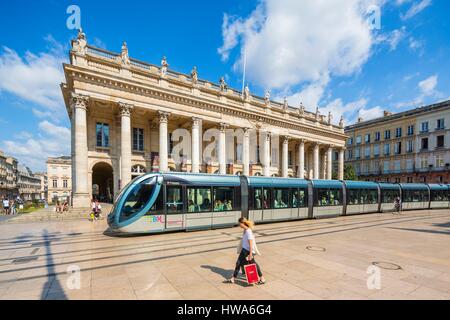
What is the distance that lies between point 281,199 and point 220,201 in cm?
451

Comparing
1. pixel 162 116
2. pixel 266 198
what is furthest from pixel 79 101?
pixel 266 198

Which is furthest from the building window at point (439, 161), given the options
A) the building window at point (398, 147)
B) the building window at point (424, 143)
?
the building window at point (398, 147)

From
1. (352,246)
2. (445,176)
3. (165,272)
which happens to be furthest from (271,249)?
(445,176)

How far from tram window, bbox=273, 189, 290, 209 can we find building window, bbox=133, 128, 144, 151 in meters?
18.1

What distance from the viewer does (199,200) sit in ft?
37.9

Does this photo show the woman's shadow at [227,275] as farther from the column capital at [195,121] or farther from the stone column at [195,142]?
the column capital at [195,121]

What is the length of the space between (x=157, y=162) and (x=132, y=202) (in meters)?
15.5

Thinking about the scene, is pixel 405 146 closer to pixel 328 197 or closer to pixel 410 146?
pixel 410 146

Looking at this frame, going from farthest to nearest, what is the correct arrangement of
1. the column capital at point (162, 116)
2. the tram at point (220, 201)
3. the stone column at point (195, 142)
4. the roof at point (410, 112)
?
the roof at point (410, 112) → the stone column at point (195, 142) → the column capital at point (162, 116) → the tram at point (220, 201)

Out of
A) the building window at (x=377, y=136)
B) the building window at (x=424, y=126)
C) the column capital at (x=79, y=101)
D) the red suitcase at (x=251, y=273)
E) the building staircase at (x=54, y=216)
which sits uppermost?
the building window at (x=424, y=126)

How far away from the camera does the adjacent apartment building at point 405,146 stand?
42781 millimetres

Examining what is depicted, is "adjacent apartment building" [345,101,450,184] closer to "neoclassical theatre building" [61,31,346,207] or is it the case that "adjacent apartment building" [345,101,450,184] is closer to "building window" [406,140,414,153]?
"building window" [406,140,414,153]

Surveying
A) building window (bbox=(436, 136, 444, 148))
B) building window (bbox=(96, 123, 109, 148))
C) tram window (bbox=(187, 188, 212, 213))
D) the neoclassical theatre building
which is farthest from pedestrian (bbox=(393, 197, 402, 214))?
building window (bbox=(436, 136, 444, 148))
